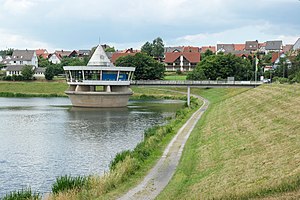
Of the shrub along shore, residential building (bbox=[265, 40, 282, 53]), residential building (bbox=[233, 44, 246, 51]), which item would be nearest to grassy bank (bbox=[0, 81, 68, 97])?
the shrub along shore

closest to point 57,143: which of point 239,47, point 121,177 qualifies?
point 121,177

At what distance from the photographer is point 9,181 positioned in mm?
23047

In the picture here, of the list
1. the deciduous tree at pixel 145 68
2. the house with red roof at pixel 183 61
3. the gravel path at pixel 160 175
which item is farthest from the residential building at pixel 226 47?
the gravel path at pixel 160 175

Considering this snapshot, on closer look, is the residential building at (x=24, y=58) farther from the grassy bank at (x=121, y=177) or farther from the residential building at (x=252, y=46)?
the grassy bank at (x=121, y=177)

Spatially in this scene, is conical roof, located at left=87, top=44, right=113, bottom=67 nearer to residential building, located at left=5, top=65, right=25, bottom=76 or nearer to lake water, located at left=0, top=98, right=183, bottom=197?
lake water, located at left=0, top=98, right=183, bottom=197

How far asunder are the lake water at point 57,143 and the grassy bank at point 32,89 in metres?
40.0

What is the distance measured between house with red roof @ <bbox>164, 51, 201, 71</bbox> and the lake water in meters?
86.6

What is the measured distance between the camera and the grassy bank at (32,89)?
100369mm

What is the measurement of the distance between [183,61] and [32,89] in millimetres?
59334

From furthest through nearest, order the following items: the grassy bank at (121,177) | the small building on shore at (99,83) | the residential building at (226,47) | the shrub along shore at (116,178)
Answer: the residential building at (226,47) → the small building on shore at (99,83) → the shrub along shore at (116,178) → the grassy bank at (121,177)

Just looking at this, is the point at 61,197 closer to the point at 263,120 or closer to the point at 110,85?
the point at 263,120

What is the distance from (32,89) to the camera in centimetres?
10475

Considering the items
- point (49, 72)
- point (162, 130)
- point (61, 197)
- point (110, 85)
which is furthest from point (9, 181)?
point (49, 72)

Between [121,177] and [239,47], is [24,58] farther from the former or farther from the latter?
[121,177]
